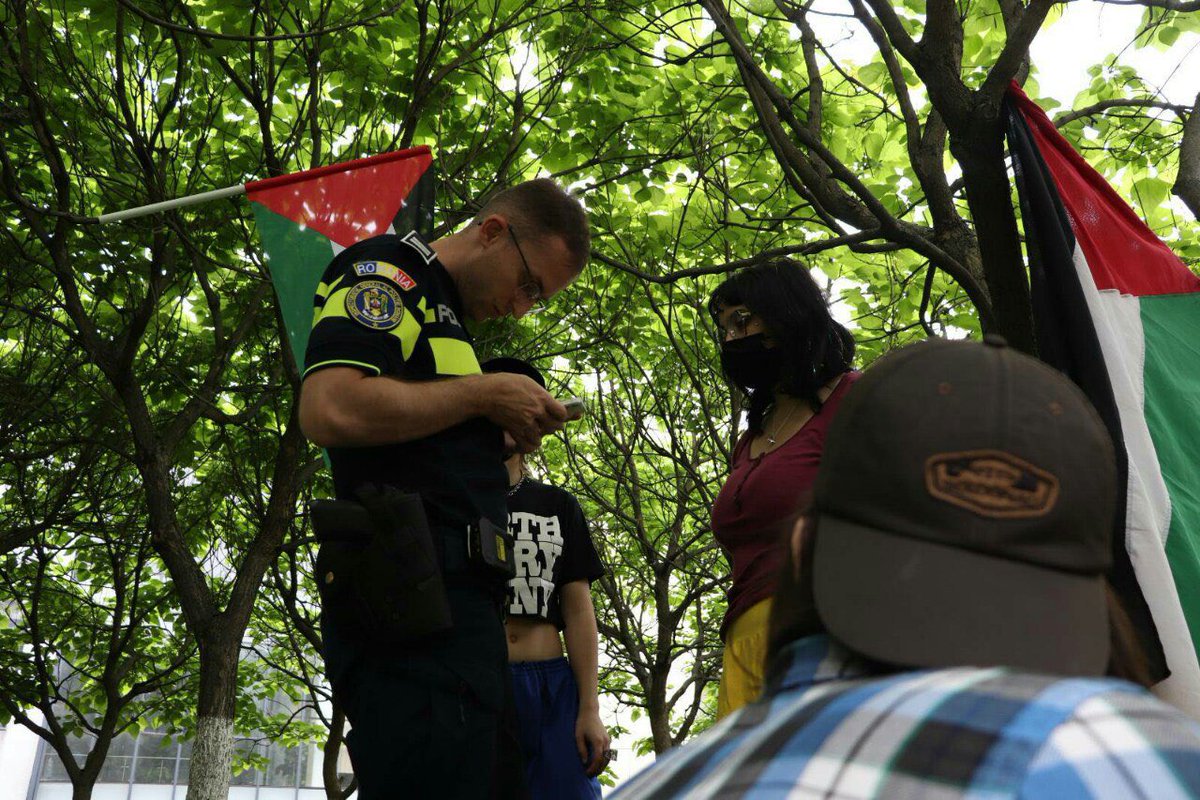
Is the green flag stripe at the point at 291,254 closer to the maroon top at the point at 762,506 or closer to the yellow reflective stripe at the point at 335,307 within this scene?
the yellow reflective stripe at the point at 335,307

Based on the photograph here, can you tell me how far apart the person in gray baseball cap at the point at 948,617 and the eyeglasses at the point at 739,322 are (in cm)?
235

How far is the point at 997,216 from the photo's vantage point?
3.19m

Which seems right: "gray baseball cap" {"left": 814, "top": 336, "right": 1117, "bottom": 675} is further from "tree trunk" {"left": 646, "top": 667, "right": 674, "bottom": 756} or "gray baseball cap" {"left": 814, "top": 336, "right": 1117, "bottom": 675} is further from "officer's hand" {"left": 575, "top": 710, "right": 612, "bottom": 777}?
"tree trunk" {"left": 646, "top": 667, "right": 674, "bottom": 756}

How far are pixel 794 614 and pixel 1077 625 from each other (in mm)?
244

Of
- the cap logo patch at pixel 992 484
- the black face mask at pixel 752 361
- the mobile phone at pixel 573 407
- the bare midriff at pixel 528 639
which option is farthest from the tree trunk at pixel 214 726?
the cap logo patch at pixel 992 484

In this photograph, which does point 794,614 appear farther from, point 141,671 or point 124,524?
point 141,671

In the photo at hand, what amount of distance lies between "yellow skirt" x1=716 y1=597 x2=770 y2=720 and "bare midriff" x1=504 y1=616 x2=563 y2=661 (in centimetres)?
117

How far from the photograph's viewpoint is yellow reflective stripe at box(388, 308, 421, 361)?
8.38 ft

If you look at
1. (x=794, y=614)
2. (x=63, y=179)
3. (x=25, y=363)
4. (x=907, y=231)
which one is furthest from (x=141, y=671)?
(x=794, y=614)

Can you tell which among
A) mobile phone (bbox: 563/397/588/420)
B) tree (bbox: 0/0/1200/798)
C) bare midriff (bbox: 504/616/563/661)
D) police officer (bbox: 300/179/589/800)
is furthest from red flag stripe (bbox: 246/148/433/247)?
mobile phone (bbox: 563/397/588/420)

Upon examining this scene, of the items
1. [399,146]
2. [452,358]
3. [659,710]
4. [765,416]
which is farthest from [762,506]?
[659,710]

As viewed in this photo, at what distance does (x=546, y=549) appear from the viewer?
419 centimetres

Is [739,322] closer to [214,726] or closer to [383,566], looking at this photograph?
[383,566]

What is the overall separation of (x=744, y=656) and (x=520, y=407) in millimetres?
964
